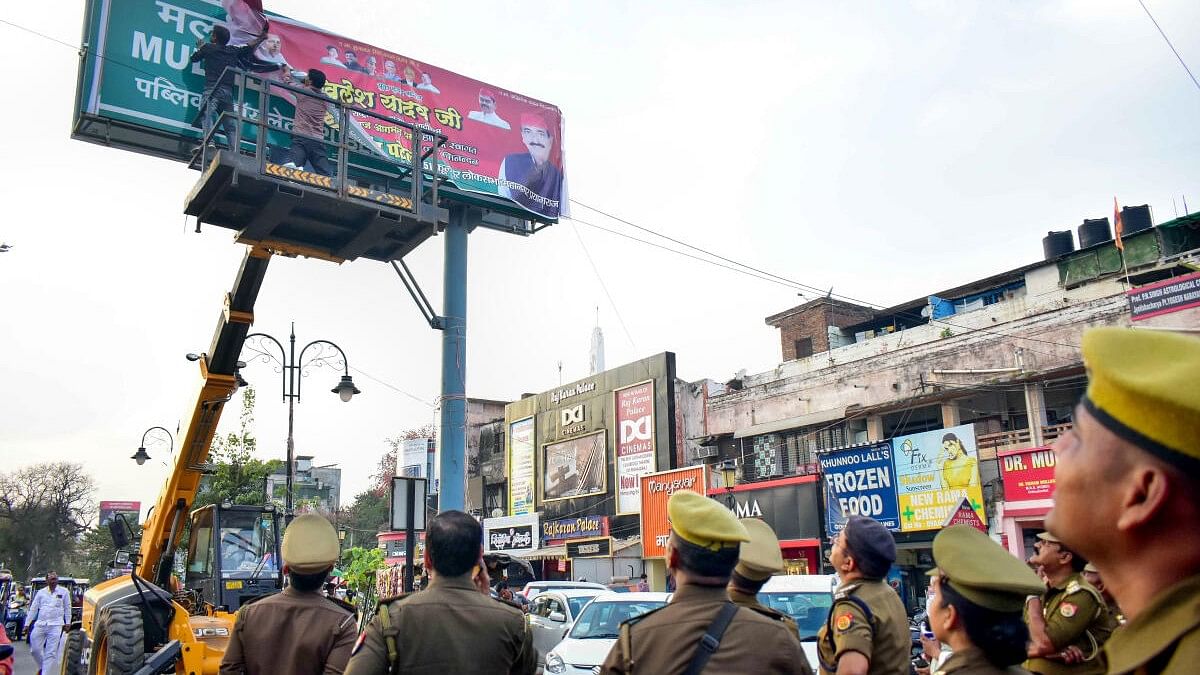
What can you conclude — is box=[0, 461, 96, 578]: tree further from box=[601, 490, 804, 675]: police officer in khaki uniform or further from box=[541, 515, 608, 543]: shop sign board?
box=[601, 490, 804, 675]: police officer in khaki uniform

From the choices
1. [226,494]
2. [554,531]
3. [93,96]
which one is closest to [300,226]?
[93,96]

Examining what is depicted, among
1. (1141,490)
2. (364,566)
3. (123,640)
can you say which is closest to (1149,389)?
(1141,490)

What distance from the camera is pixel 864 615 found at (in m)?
3.53

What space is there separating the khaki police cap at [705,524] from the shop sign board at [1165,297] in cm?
2025

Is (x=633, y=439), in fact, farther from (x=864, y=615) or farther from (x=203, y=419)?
(x=864, y=615)

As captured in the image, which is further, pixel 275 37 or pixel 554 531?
pixel 554 531

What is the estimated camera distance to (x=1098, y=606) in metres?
3.76

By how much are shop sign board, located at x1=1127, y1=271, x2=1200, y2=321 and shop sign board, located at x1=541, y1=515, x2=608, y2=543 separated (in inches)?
732

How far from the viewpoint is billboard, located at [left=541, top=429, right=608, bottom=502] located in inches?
1292

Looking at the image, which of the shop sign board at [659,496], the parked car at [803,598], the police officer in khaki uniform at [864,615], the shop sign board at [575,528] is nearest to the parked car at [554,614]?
the parked car at [803,598]

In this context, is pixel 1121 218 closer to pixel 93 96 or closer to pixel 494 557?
pixel 494 557

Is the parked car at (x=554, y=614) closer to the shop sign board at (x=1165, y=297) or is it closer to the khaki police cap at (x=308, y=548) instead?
the khaki police cap at (x=308, y=548)

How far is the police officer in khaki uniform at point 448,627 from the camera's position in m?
3.18

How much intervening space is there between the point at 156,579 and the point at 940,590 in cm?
1123
